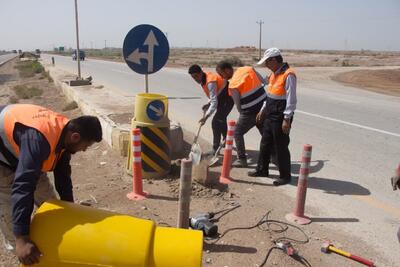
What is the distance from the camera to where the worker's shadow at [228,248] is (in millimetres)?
3801

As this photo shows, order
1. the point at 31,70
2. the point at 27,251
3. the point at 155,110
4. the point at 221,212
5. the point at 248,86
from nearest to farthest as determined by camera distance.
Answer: the point at 27,251, the point at 221,212, the point at 155,110, the point at 248,86, the point at 31,70

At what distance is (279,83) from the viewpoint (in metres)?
5.32

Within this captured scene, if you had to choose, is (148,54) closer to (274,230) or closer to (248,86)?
(248,86)

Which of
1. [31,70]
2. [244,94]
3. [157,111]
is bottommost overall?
[31,70]

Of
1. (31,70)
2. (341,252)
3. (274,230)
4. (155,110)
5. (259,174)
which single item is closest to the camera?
(341,252)

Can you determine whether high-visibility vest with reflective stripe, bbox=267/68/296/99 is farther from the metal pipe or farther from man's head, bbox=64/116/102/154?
man's head, bbox=64/116/102/154

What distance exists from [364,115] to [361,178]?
5552 millimetres

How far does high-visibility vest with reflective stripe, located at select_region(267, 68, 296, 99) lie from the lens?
17.3 feet

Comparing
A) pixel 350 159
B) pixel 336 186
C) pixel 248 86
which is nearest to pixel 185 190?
pixel 336 186

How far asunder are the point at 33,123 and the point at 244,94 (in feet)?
14.1

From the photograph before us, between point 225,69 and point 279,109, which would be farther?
point 225,69

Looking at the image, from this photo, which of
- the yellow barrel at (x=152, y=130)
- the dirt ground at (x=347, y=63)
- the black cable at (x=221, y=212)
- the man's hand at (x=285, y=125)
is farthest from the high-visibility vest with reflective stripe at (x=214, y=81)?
the black cable at (x=221, y=212)

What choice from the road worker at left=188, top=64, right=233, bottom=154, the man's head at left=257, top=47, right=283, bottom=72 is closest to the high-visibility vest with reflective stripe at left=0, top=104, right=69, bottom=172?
the man's head at left=257, top=47, right=283, bottom=72

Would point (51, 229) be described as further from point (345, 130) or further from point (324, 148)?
point (345, 130)
